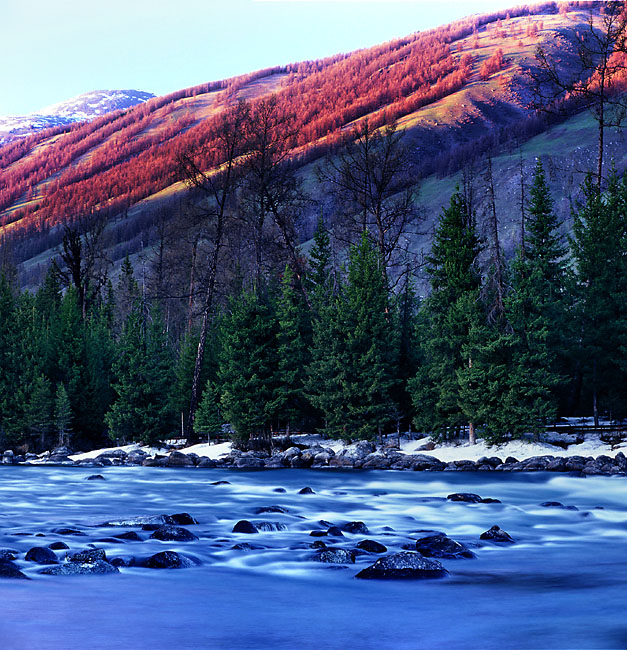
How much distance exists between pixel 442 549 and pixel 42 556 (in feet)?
21.0

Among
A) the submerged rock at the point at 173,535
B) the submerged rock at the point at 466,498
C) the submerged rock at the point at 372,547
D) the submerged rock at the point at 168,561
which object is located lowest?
the submerged rock at the point at 466,498

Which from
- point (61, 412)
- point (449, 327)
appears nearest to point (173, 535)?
point (449, 327)

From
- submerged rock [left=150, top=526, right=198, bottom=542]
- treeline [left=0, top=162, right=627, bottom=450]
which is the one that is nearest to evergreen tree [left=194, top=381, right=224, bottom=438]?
treeline [left=0, top=162, right=627, bottom=450]

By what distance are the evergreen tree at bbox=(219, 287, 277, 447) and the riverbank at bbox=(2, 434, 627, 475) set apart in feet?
4.83

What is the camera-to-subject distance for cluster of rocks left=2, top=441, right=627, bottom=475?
28.4m

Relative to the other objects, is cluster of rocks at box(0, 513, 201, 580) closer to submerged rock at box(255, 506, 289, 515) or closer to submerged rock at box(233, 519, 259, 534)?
submerged rock at box(233, 519, 259, 534)

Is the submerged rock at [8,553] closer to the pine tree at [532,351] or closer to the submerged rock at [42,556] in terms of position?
the submerged rock at [42,556]

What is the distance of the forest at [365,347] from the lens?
34.0 m

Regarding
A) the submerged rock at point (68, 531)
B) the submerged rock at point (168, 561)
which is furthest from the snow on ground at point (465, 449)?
the submerged rock at point (168, 561)

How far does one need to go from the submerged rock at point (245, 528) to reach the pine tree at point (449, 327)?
66.4 feet

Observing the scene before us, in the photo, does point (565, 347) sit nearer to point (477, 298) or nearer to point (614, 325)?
point (614, 325)

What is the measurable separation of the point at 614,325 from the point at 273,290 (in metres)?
19.0

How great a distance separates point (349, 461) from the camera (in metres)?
32.3

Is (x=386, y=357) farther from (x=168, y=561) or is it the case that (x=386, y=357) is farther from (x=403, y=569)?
(x=403, y=569)
